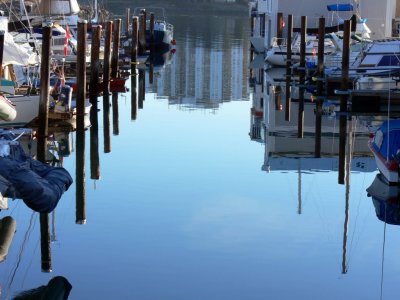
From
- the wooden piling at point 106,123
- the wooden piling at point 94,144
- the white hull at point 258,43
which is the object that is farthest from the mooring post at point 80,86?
the white hull at point 258,43

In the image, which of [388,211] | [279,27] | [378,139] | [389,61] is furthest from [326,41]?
[388,211]

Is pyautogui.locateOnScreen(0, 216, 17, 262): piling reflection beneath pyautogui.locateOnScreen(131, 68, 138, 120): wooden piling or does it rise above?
above

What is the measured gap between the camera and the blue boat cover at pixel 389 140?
70.0 ft

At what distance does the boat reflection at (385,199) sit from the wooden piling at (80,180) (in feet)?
18.7

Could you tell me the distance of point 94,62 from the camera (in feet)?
106

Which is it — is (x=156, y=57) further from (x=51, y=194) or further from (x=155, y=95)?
(x=51, y=194)

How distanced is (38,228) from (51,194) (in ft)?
2.37

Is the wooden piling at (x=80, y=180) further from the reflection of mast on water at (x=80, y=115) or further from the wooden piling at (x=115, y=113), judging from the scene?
the wooden piling at (x=115, y=113)

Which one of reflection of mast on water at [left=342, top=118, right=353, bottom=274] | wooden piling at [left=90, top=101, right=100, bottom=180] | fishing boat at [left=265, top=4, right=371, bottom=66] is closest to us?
reflection of mast on water at [left=342, top=118, right=353, bottom=274]

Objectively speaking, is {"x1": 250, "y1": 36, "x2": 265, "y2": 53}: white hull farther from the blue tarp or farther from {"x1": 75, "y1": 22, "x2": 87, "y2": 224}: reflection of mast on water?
{"x1": 75, "y1": 22, "x2": 87, "y2": 224}: reflection of mast on water

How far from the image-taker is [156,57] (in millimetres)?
60875

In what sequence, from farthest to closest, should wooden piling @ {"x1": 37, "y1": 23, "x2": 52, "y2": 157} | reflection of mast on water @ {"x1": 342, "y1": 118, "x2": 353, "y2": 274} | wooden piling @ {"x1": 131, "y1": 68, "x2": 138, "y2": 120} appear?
wooden piling @ {"x1": 131, "y1": 68, "x2": 138, "y2": 120} → wooden piling @ {"x1": 37, "y1": 23, "x2": 52, "y2": 157} → reflection of mast on water @ {"x1": 342, "y1": 118, "x2": 353, "y2": 274}

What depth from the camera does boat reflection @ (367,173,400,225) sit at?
19.5m

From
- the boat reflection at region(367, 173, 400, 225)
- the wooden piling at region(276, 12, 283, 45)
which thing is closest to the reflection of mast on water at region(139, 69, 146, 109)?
the wooden piling at region(276, 12, 283, 45)
